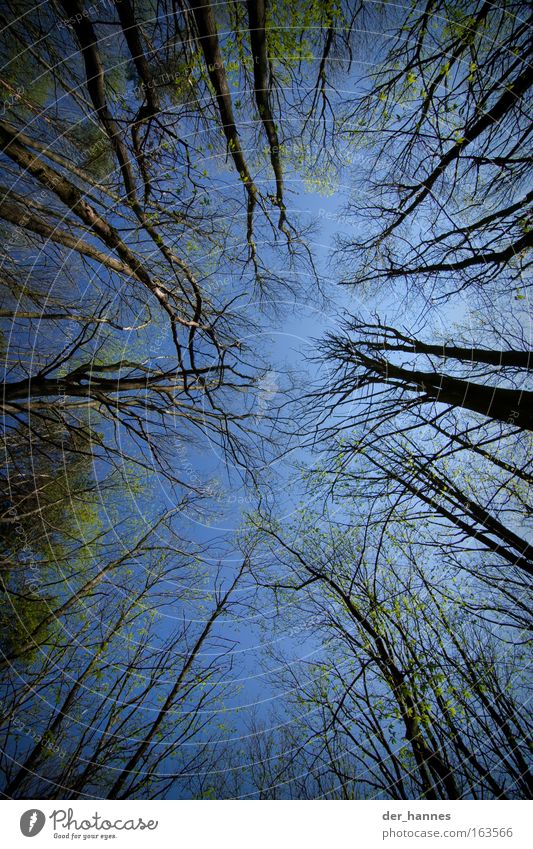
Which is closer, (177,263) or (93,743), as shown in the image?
(93,743)

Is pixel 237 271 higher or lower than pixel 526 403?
higher

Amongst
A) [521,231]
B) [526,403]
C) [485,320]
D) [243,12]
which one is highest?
[243,12]

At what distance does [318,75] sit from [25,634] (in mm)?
8892

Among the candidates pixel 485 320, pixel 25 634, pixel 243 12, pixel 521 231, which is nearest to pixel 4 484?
pixel 25 634

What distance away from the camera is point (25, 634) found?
4.50 meters

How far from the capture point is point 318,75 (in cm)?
406

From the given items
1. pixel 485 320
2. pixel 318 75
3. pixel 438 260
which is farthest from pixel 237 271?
pixel 485 320

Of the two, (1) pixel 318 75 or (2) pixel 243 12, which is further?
(1) pixel 318 75
